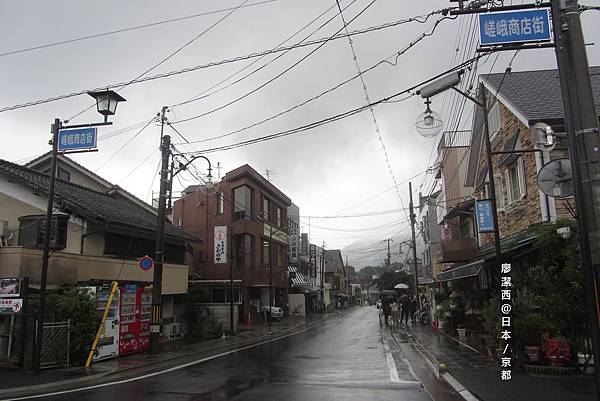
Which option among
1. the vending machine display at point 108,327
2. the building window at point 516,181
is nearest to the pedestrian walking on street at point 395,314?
the building window at point 516,181

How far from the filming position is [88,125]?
13.8 metres

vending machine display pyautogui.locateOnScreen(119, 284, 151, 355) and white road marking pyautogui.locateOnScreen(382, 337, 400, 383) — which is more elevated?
vending machine display pyautogui.locateOnScreen(119, 284, 151, 355)

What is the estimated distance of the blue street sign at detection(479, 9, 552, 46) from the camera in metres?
6.74

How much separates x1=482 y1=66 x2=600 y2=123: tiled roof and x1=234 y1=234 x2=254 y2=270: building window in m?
22.7

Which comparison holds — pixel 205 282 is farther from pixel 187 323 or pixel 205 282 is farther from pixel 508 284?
pixel 508 284

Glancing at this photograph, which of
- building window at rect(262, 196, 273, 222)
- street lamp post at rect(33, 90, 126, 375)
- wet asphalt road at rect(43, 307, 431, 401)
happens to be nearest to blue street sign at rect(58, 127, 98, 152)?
street lamp post at rect(33, 90, 126, 375)

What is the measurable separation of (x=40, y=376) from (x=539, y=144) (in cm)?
1238

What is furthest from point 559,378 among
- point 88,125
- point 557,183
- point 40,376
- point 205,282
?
point 205,282

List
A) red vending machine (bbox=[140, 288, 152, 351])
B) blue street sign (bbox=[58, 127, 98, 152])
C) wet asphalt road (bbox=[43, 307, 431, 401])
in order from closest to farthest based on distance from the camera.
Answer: wet asphalt road (bbox=[43, 307, 431, 401])
blue street sign (bbox=[58, 127, 98, 152])
red vending machine (bbox=[140, 288, 152, 351])

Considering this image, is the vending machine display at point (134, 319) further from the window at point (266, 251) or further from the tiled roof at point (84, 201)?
the window at point (266, 251)

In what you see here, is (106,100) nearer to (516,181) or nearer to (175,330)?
(175,330)

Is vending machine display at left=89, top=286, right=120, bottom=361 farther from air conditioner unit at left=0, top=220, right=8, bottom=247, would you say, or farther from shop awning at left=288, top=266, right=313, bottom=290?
shop awning at left=288, top=266, right=313, bottom=290

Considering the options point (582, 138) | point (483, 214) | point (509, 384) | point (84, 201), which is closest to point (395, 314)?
point (483, 214)

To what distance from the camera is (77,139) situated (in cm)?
1382
